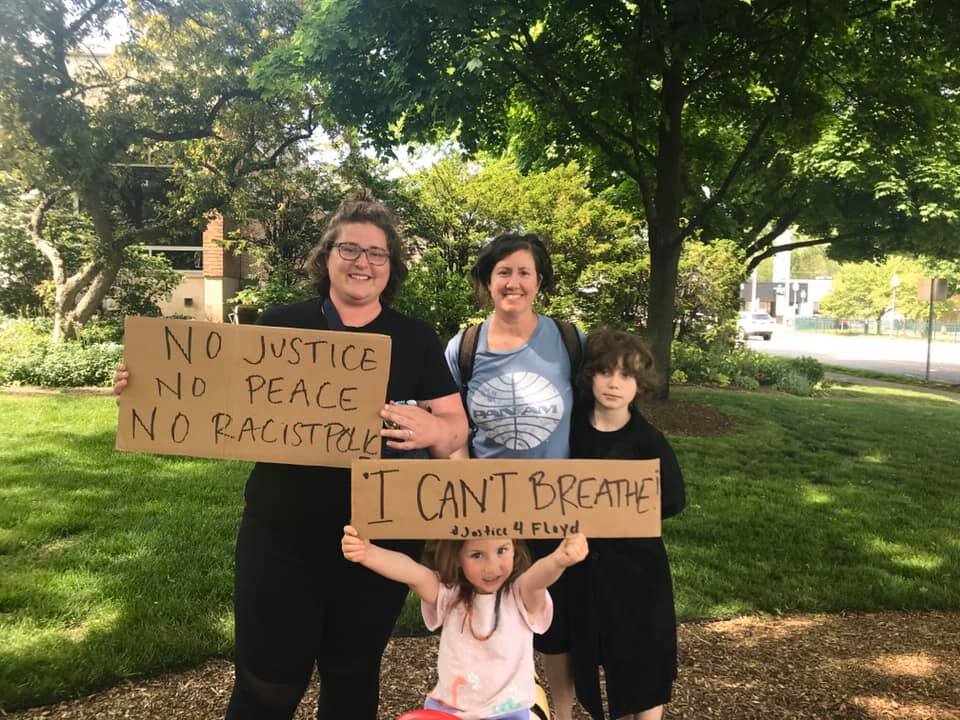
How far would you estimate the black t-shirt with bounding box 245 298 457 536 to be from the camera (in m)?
1.80

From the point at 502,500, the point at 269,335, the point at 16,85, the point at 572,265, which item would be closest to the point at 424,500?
the point at 502,500

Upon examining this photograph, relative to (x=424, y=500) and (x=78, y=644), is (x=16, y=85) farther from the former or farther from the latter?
(x=424, y=500)

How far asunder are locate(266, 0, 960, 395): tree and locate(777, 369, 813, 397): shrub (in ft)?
16.0

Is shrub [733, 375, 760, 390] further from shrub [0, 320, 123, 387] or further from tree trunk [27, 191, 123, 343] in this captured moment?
tree trunk [27, 191, 123, 343]

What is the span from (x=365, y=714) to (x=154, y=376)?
119cm

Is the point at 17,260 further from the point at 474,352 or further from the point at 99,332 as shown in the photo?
the point at 474,352

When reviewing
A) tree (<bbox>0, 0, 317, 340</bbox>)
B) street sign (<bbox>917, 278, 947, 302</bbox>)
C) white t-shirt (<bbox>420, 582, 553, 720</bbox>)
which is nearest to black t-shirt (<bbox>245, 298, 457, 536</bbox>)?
white t-shirt (<bbox>420, 582, 553, 720</bbox>)

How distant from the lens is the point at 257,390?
1.79 meters

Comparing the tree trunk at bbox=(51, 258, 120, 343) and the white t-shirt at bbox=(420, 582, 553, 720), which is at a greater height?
the tree trunk at bbox=(51, 258, 120, 343)

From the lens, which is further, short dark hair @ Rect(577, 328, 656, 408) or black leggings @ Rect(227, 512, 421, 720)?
short dark hair @ Rect(577, 328, 656, 408)

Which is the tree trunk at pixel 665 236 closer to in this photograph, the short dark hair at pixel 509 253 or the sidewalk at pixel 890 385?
the short dark hair at pixel 509 253

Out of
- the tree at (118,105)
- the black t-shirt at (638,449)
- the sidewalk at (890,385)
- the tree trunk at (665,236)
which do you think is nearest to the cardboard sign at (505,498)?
the black t-shirt at (638,449)

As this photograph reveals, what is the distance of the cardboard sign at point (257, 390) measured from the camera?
1.77m

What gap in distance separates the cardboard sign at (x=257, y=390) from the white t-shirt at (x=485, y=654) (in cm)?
57
